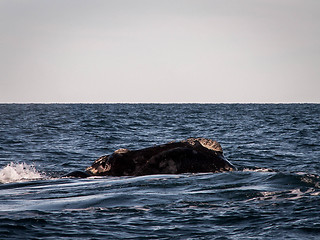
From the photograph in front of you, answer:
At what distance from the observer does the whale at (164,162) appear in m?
12.0

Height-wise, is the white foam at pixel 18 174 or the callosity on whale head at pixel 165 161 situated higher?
the callosity on whale head at pixel 165 161

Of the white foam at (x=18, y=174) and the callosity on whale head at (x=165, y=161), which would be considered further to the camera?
the white foam at (x=18, y=174)

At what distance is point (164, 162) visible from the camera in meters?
12.1

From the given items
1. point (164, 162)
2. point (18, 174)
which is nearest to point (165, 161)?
point (164, 162)

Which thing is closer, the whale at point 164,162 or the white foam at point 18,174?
the whale at point 164,162

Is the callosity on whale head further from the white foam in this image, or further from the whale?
the white foam

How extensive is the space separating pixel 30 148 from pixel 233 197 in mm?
17719

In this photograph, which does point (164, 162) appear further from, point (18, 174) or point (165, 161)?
point (18, 174)

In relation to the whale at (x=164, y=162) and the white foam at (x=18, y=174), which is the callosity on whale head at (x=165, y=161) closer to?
the whale at (x=164, y=162)

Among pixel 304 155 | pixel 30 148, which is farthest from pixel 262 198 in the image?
pixel 30 148

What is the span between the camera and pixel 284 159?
19188mm

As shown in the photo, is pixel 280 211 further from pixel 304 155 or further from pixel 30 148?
pixel 30 148

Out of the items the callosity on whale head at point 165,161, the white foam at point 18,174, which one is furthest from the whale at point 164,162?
the white foam at point 18,174

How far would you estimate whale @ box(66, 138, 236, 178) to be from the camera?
471 inches
